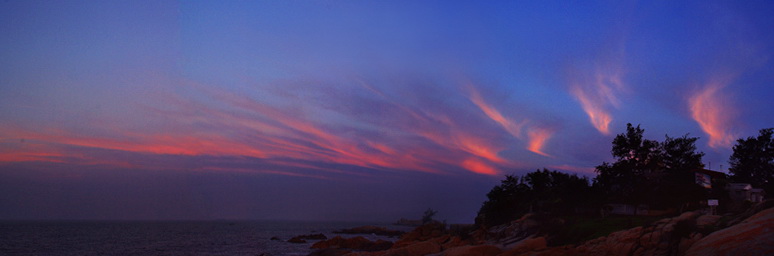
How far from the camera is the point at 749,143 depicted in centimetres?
7450

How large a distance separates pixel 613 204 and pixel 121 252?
7019cm

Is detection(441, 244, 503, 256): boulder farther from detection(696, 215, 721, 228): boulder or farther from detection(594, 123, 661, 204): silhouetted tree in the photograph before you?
detection(594, 123, 661, 204): silhouetted tree

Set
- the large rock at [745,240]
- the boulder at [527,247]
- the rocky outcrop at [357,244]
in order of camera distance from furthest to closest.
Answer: the rocky outcrop at [357,244] → the boulder at [527,247] → the large rock at [745,240]

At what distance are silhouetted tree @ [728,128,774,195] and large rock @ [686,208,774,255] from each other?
6373 centimetres

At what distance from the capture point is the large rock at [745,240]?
18.2 meters

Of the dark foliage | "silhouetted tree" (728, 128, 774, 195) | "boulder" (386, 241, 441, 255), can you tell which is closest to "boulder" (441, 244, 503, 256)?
"boulder" (386, 241, 441, 255)

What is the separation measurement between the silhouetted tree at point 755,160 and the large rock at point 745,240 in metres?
63.7

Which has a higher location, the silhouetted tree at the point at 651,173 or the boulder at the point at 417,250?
the silhouetted tree at the point at 651,173

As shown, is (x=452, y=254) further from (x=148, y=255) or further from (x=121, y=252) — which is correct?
(x=121, y=252)

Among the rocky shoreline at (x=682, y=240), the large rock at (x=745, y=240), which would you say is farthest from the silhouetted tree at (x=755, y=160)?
the large rock at (x=745, y=240)

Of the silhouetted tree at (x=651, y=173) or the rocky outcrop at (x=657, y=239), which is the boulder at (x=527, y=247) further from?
the silhouetted tree at (x=651, y=173)

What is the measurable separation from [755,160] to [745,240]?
7048 centimetres

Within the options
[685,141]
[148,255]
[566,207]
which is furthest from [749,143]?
[148,255]

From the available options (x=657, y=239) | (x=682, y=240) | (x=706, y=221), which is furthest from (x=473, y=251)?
(x=706, y=221)
